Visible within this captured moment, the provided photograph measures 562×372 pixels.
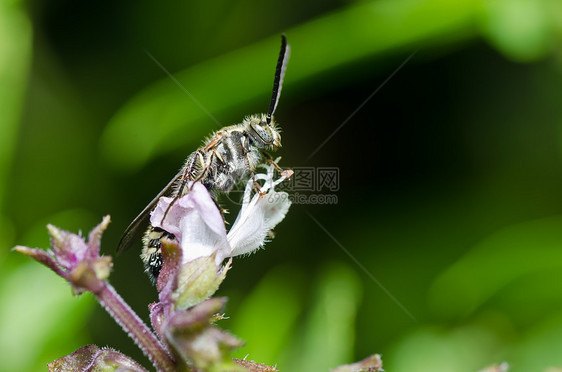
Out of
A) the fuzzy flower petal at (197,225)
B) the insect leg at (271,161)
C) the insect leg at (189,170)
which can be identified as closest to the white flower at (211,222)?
the fuzzy flower petal at (197,225)

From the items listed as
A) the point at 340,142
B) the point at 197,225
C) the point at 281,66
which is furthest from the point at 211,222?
the point at 340,142

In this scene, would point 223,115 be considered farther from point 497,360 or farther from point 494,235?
point 497,360

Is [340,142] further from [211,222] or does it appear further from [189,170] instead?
[211,222]

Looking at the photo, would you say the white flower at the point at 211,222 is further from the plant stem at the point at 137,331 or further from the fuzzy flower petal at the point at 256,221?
the plant stem at the point at 137,331

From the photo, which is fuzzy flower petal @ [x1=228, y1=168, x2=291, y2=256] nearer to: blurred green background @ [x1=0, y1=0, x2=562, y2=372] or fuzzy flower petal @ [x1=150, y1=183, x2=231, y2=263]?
fuzzy flower petal @ [x1=150, y1=183, x2=231, y2=263]

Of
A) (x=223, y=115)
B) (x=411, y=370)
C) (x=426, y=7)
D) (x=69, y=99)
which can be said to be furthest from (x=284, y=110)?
(x=411, y=370)

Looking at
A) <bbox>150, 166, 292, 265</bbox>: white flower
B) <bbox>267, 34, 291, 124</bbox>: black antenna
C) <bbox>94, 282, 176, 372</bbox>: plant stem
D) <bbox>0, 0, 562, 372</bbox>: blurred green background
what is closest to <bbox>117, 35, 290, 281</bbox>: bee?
<bbox>267, 34, 291, 124</bbox>: black antenna
